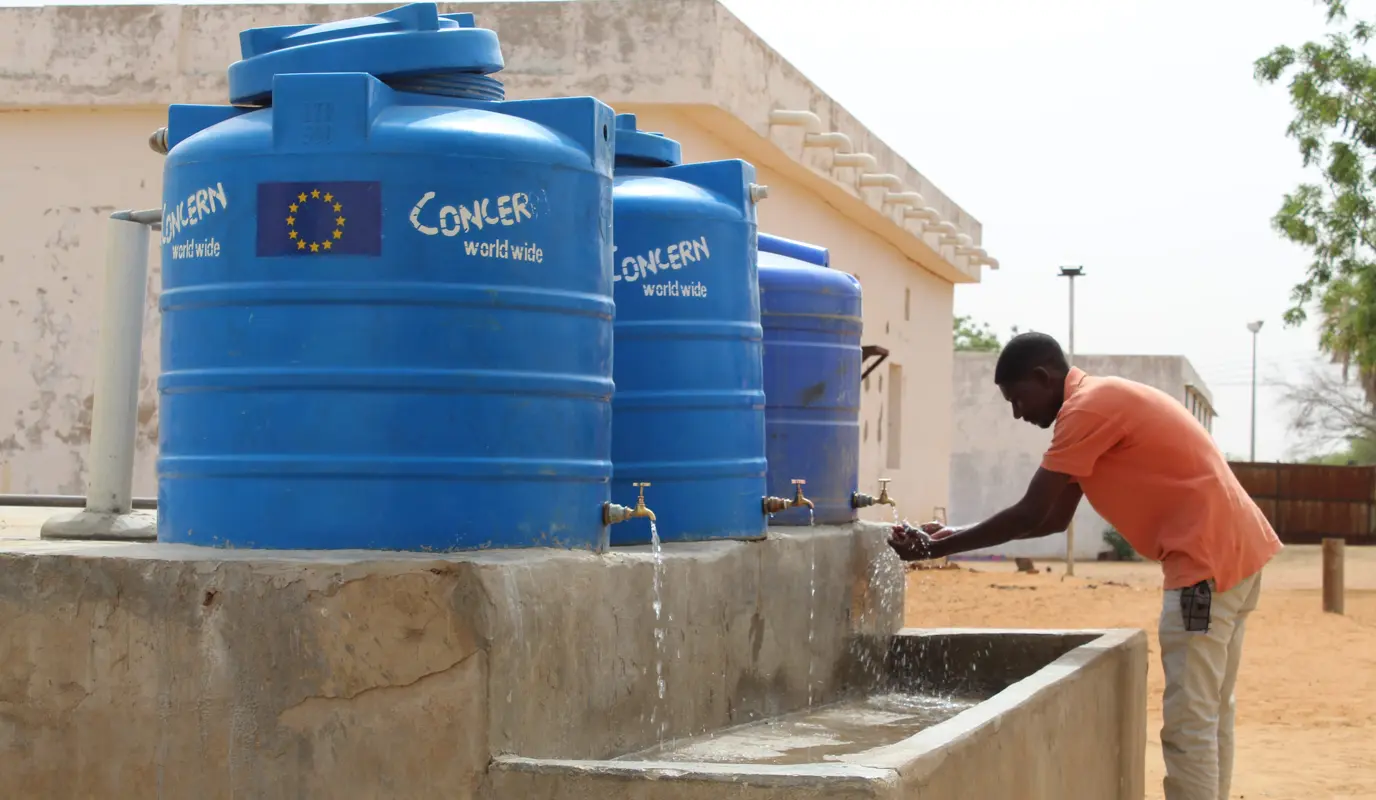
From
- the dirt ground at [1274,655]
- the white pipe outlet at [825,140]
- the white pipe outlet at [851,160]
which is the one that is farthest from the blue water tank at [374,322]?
the white pipe outlet at [851,160]

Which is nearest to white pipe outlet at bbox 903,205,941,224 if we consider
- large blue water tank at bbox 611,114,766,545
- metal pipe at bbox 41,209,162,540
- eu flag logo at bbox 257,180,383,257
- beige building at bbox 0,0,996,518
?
beige building at bbox 0,0,996,518

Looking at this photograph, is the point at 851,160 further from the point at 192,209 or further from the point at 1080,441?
the point at 192,209

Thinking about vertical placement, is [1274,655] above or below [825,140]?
below

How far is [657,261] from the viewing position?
4.62 m

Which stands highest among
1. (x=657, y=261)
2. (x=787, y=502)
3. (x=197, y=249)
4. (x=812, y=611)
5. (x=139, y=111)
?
(x=139, y=111)

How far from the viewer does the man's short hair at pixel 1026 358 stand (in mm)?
4895

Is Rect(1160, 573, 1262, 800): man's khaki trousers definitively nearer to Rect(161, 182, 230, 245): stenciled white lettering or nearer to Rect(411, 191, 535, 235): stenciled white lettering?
Rect(411, 191, 535, 235): stenciled white lettering

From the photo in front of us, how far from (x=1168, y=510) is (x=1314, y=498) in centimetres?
2776

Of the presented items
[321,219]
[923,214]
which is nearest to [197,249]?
[321,219]

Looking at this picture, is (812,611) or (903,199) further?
(903,199)

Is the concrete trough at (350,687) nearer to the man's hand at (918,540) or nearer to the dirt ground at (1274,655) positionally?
the man's hand at (918,540)

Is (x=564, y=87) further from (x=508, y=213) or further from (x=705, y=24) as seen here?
(x=508, y=213)

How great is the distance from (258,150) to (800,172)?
10.3 metres

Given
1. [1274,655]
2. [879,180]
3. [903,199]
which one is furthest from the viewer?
[903,199]
